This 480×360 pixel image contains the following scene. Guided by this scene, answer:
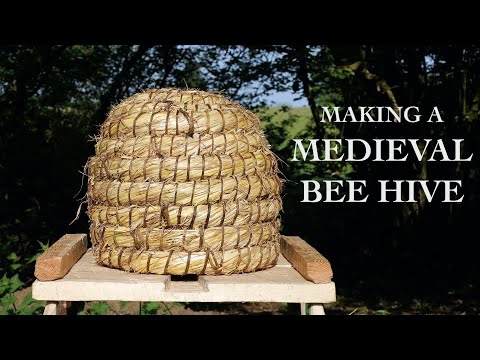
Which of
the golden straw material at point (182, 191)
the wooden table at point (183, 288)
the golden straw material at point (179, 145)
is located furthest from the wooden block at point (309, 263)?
the golden straw material at point (179, 145)

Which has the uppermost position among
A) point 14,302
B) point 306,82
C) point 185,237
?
point 306,82

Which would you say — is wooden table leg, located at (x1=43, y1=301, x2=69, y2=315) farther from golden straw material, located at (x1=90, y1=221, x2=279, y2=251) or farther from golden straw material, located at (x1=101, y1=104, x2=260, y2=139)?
golden straw material, located at (x1=101, y1=104, x2=260, y2=139)

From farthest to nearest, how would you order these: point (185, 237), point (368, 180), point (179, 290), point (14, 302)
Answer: point (368, 180), point (14, 302), point (185, 237), point (179, 290)

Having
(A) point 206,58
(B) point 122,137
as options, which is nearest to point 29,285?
(A) point 206,58

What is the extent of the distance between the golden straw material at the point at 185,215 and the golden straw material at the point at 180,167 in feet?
0.32

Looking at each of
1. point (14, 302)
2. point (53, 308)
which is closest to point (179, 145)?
point (53, 308)

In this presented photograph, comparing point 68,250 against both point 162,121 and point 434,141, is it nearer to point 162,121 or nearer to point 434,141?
point 162,121

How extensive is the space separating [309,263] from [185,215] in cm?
44

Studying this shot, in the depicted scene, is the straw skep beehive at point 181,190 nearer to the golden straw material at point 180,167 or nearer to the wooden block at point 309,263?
the golden straw material at point 180,167

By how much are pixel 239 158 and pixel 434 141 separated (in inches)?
180

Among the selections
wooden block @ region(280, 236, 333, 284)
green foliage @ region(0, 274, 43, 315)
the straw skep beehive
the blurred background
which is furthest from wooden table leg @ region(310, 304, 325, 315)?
the blurred background

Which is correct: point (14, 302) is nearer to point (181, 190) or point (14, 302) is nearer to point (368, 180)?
point (181, 190)

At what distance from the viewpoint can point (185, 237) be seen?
2.21m

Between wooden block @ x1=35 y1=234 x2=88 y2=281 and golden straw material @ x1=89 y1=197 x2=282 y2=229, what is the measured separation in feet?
0.62
